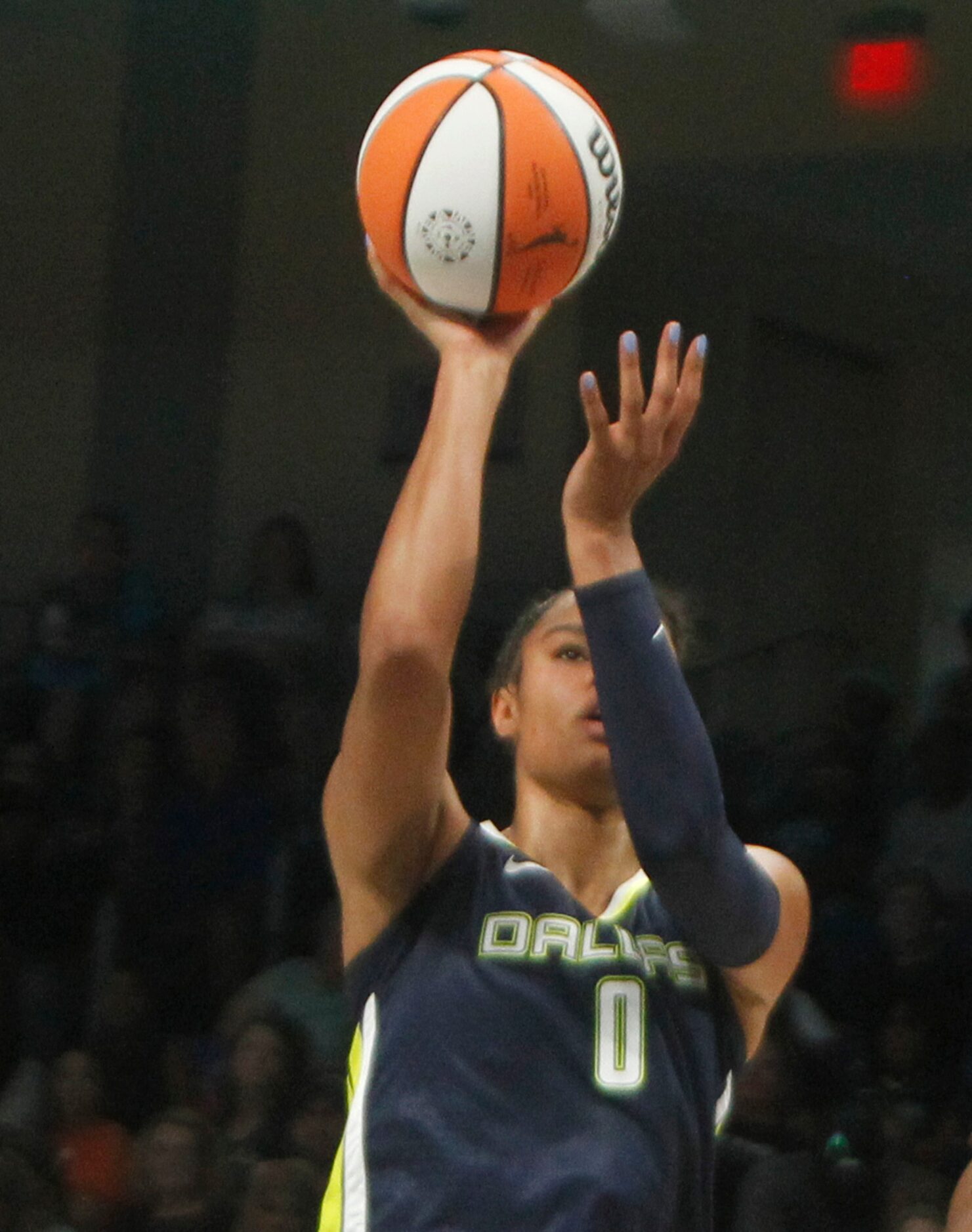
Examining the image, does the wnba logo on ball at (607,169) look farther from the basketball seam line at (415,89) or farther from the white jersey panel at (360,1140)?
the white jersey panel at (360,1140)

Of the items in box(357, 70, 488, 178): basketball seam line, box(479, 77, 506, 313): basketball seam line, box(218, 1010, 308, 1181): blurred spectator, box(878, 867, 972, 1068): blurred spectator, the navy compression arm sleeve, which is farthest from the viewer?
box(878, 867, 972, 1068): blurred spectator

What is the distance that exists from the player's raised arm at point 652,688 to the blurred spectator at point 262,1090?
2444mm

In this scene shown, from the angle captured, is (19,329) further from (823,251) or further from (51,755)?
(823,251)

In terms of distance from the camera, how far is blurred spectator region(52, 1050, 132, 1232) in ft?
13.2

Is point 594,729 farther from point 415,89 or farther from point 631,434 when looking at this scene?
point 415,89

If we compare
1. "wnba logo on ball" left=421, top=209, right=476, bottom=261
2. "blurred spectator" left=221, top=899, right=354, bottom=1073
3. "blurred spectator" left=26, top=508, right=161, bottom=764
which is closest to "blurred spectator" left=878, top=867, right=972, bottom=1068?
"blurred spectator" left=221, top=899, right=354, bottom=1073

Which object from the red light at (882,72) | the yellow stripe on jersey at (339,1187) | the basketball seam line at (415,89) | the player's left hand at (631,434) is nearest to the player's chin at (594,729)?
the player's left hand at (631,434)

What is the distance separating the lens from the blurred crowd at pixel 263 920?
3.86 meters

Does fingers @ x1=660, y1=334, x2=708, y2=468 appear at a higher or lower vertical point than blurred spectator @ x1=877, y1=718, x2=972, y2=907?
higher

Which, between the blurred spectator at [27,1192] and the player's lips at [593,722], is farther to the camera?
the blurred spectator at [27,1192]

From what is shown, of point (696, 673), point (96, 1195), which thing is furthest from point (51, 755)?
point (696, 673)

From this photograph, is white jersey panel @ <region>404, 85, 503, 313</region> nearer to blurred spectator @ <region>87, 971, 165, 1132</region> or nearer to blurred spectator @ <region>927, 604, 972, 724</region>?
blurred spectator @ <region>927, 604, 972, 724</region>

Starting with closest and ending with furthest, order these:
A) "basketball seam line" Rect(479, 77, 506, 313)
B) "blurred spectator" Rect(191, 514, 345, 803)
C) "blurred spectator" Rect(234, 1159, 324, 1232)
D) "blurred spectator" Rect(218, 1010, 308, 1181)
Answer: "basketball seam line" Rect(479, 77, 506, 313) → "blurred spectator" Rect(234, 1159, 324, 1232) → "blurred spectator" Rect(218, 1010, 308, 1181) → "blurred spectator" Rect(191, 514, 345, 803)

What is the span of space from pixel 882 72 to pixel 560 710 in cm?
357
